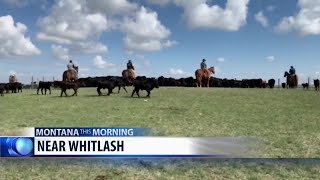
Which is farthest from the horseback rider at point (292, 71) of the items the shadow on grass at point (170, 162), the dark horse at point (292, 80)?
the shadow on grass at point (170, 162)

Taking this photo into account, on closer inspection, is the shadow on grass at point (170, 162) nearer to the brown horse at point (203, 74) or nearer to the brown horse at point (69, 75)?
the brown horse at point (69, 75)

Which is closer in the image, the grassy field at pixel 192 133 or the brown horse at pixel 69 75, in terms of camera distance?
the grassy field at pixel 192 133

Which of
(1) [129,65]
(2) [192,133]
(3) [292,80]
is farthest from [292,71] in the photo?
(2) [192,133]

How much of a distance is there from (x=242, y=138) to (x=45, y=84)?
88.4 ft

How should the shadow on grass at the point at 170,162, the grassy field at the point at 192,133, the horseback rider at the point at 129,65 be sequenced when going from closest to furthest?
the grassy field at the point at 192,133 → the shadow on grass at the point at 170,162 → the horseback rider at the point at 129,65

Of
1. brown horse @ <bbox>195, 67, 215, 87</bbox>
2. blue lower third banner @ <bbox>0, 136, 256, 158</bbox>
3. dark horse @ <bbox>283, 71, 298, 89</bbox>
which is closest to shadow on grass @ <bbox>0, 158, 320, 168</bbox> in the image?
blue lower third banner @ <bbox>0, 136, 256, 158</bbox>

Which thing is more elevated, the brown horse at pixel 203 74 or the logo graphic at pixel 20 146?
the brown horse at pixel 203 74

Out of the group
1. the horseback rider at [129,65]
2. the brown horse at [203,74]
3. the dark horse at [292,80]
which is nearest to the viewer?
the horseback rider at [129,65]

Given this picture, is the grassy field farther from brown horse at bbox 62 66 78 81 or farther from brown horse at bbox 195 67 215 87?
brown horse at bbox 195 67 215 87

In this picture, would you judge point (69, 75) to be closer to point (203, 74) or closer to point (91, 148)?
point (203, 74)

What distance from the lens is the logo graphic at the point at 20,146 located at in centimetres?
1021

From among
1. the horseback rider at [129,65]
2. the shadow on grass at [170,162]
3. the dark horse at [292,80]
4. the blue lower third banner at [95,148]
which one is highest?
the horseback rider at [129,65]

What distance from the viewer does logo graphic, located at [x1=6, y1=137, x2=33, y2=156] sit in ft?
33.5

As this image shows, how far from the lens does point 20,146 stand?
33.9ft
